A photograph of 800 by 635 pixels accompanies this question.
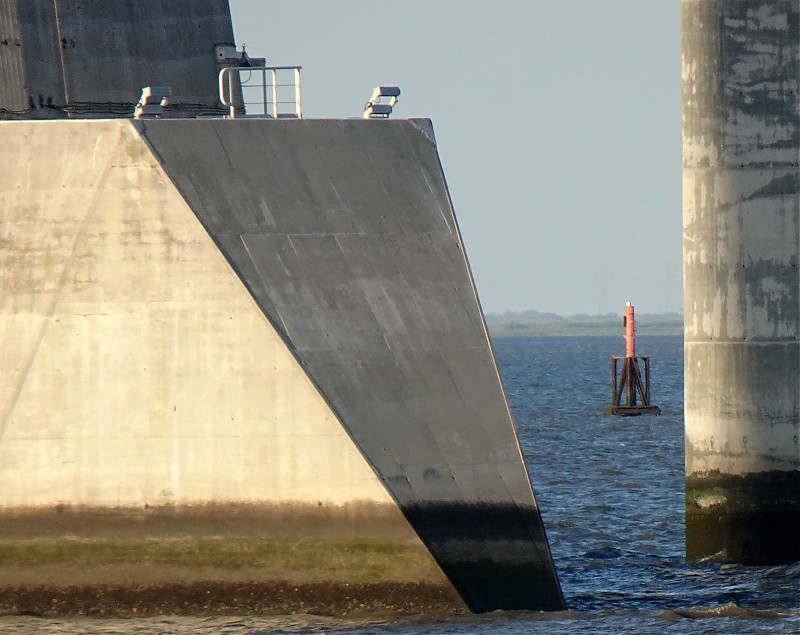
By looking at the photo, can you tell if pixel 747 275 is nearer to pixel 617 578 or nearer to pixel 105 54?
pixel 617 578

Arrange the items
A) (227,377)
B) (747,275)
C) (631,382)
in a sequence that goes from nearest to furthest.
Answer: (227,377), (747,275), (631,382)

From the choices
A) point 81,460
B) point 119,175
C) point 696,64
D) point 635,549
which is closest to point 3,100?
point 119,175

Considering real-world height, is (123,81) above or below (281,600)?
above

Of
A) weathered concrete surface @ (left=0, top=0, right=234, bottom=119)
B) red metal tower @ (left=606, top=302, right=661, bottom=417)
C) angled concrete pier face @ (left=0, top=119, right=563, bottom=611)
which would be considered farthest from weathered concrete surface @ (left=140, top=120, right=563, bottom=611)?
red metal tower @ (left=606, top=302, right=661, bottom=417)

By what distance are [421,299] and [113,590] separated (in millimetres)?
5052

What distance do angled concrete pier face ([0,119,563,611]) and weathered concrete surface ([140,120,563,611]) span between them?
0.09 ft

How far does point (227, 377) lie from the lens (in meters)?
17.6

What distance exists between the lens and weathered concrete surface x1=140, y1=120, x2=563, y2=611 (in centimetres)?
1759

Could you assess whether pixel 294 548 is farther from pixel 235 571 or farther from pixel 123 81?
pixel 123 81

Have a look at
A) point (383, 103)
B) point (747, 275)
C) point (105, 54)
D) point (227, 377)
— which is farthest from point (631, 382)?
point (227, 377)

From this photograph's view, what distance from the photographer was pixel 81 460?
58.1ft

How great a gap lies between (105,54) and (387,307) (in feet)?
22.1

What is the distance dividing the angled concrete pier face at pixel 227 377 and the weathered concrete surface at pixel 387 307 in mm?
28

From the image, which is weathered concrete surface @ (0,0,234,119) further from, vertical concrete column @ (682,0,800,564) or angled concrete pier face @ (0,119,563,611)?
vertical concrete column @ (682,0,800,564)
